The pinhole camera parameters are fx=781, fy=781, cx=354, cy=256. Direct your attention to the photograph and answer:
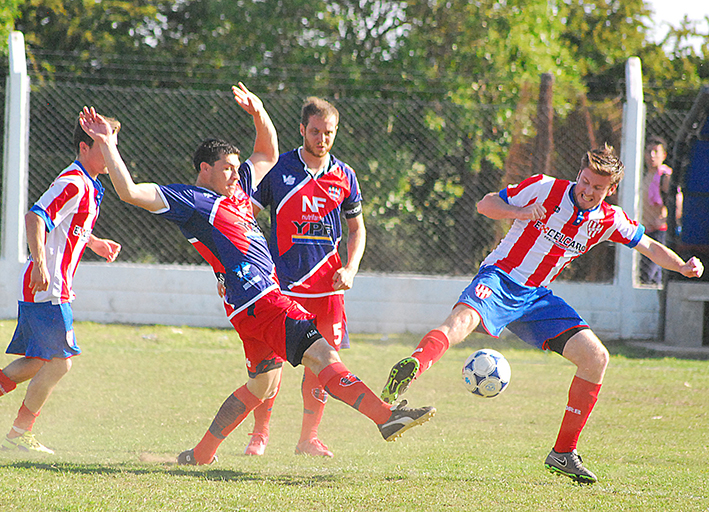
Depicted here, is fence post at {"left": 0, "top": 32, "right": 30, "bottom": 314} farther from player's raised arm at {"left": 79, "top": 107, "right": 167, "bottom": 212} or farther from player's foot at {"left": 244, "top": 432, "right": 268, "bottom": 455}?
player's raised arm at {"left": 79, "top": 107, "right": 167, "bottom": 212}

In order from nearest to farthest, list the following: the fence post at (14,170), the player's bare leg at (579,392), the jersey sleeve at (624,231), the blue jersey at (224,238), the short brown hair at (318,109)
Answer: the blue jersey at (224,238), the player's bare leg at (579,392), the jersey sleeve at (624,231), the short brown hair at (318,109), the fence post at (14,170)

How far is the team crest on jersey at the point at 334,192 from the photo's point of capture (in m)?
5.02

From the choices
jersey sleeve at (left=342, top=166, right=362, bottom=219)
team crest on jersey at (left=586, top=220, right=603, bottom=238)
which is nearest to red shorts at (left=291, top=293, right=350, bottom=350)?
jersey sleeve at (left=342, top=166, right=362, bottom=219)

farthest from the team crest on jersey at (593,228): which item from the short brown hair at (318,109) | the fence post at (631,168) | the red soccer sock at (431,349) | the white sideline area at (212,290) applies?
the fence post at (631,168)

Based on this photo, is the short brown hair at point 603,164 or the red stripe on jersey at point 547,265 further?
the red stripe on jersey at point 547,265

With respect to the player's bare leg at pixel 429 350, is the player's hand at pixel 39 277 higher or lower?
higher

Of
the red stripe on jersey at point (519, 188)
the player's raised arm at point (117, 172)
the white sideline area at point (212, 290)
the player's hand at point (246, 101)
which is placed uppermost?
the player's hand at point (246, 101)

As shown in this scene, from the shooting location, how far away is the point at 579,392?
4445 mm

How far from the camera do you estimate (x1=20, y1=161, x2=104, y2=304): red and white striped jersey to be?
15.2 feet

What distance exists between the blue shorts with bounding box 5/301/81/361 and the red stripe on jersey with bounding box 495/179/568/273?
2.64m

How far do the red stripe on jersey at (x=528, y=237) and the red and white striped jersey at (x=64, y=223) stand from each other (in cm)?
254

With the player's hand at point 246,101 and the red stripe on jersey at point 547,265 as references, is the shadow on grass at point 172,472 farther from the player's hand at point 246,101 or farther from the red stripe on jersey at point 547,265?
the player's hand at point 246,101

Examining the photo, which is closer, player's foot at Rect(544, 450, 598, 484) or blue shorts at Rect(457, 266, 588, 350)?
player's foot at Rect(544, 450, 598, 484)

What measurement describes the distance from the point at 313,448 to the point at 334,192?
163cm
